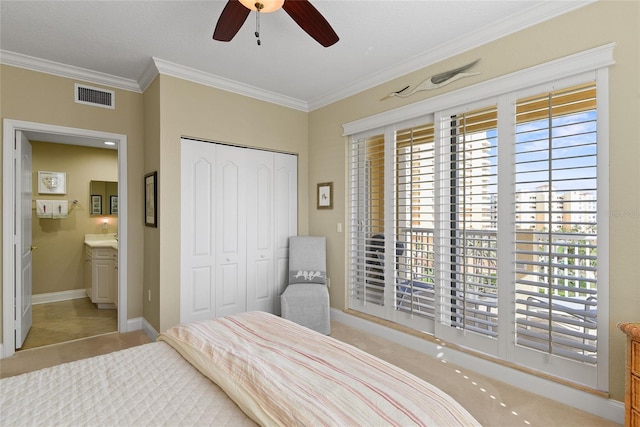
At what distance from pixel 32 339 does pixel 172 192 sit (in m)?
2.20

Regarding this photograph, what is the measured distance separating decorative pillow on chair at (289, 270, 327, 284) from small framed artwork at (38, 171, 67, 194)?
4057 millimetres

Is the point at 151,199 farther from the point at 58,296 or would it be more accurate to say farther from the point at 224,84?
the point at 58,296

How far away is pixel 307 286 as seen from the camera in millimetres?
3748

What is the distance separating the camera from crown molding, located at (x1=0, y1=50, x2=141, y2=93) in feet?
9.91

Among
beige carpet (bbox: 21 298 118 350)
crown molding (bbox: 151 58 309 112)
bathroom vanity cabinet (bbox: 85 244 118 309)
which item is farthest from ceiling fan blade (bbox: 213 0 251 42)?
bathroom vanity cabinet (bbox: 85 244 118 309)

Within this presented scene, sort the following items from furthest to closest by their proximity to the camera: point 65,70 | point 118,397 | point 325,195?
point 325,195
point 65,70
point 118,397

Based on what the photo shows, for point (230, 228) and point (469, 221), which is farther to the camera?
point (230, 228)

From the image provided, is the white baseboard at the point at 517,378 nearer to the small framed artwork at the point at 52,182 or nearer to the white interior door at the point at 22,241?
the white interior door at the point at 22,241

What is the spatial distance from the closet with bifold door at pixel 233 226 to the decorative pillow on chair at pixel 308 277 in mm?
313

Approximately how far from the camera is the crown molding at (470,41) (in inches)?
90.4

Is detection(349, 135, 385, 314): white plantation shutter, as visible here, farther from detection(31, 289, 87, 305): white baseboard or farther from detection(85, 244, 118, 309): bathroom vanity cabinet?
detection(31, 289, 87, 305): white baseboard

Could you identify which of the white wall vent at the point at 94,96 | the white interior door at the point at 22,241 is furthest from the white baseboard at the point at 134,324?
the white wall vent at the point at 94,96

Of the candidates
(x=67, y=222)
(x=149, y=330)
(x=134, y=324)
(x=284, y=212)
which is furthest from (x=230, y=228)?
(x=67, y=222)

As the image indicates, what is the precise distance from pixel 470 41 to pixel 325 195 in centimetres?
225
